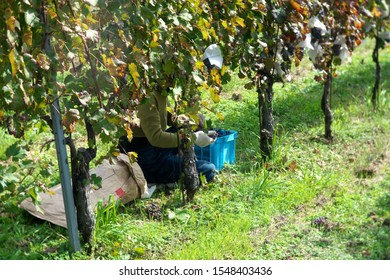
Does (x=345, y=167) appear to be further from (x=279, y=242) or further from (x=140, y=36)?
(x=140, y=36)

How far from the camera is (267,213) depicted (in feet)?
15.2

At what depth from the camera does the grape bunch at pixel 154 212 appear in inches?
180

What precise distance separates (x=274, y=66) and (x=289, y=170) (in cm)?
86

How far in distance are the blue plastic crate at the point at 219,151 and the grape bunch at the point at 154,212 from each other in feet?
2.56

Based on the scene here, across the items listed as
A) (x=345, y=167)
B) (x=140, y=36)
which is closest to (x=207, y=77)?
(x=140, y=36)

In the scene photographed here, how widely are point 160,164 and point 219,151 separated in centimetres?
53

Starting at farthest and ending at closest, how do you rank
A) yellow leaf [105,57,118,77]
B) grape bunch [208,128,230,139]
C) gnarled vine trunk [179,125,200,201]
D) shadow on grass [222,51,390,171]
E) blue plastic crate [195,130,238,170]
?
shadow on grass [222,51,390,171]
blue plastic crate [195,130,238,170]
grape bunch [208,128,230,139]
gnarled vine trunk [179,125,200,201]
yellow leaf [105,57,118,77]

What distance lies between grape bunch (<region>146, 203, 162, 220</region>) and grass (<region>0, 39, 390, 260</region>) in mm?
29

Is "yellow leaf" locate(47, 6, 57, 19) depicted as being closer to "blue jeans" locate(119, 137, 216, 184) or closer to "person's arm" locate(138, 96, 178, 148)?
"person's arm" locate(138, 96, 178, 148)

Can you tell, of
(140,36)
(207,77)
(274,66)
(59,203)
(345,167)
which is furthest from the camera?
(345,167)

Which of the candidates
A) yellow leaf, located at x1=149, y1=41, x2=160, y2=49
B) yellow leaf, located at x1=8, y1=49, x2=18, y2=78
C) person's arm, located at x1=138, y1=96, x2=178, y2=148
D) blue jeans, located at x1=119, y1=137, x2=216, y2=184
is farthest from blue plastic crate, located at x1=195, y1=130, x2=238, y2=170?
yellow leaf, located at x1=8, y1=49, x2=18, y2=78

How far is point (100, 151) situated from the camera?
18.5 ft

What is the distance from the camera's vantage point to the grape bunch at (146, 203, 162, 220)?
4.56 m

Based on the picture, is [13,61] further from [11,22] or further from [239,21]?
[239,21]
